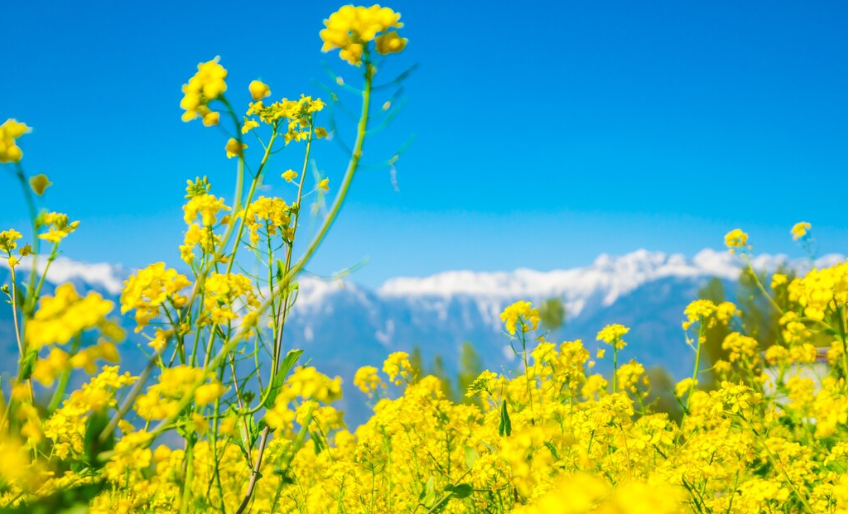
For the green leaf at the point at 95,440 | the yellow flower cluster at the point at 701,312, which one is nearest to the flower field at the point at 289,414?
the green leaf at the point at 95,440

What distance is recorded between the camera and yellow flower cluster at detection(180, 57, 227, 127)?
4.71ft

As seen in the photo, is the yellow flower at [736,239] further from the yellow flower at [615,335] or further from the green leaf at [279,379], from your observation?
the green leaf at [279,379]

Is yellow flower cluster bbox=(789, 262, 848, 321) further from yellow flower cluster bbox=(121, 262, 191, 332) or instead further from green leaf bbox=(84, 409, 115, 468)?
green leaf bbox=(84, 409, 115, 468)

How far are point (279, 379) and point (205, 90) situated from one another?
673mm

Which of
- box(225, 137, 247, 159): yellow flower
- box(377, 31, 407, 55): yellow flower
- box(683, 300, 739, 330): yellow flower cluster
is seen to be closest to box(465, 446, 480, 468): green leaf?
box(225, 137, 247, 159): yellow flower

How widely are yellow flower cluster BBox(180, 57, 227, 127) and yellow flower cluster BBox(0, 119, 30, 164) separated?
0.35 m

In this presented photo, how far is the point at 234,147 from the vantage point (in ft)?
4.78

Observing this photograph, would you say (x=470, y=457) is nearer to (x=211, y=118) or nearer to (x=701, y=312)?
(x=211, y=118)

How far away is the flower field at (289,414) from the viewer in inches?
42.0

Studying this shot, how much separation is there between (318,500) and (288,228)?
4.57 ft

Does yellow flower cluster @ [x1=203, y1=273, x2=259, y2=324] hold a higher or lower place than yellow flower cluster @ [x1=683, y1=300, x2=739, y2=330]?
lower

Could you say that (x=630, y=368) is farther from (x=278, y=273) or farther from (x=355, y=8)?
(x=355, y=8)

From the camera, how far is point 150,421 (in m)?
1.41

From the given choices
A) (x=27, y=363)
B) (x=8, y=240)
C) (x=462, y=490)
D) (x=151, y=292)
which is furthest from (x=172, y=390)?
(x=8, y=240)
